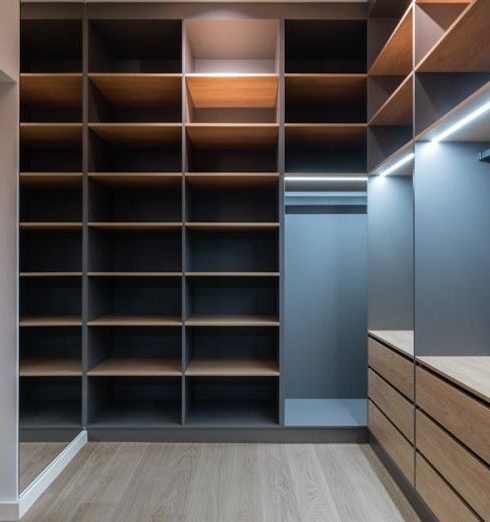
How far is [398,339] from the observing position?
6.46ft

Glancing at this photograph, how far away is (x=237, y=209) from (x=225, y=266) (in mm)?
376

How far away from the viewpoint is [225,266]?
104 inches

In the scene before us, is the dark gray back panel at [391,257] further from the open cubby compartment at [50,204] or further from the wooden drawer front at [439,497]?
the open cubby compartment at [50,204]

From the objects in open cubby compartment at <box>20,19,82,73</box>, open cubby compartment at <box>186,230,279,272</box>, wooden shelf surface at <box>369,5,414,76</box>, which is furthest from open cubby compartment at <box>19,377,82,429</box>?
wooden shelf surface at <box>369,5,414,76</box>

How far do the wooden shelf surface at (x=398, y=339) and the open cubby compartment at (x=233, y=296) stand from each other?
0.71 m

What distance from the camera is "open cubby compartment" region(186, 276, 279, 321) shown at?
262 centimetres

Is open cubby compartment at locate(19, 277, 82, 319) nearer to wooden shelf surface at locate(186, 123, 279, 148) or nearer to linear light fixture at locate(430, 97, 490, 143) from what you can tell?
wooden shelf surface at locate(186, 123, 279, 148)

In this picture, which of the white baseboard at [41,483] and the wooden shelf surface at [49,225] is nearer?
the white baseboard at [41,483]

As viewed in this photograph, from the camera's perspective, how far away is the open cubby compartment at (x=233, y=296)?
8.61ft

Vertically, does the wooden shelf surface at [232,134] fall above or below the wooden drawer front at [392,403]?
above

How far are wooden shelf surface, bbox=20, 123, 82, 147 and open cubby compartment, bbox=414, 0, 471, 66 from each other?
1622mm

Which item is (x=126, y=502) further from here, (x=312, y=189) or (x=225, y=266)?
(x=312, y=189)

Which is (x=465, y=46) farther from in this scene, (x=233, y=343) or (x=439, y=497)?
(x=233, y=343)

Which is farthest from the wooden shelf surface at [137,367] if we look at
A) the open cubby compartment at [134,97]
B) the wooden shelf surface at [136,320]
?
the open cubby compartment at [134,97]
